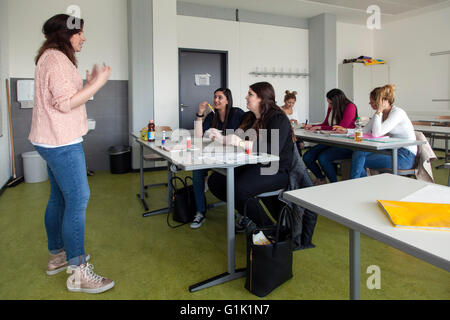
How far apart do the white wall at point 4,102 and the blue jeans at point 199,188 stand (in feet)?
8.78

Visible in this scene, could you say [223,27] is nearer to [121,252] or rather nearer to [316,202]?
[121,252]

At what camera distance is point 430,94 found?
7.02 meters

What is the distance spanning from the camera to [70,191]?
1776mm

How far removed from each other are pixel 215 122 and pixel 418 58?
6016 mm

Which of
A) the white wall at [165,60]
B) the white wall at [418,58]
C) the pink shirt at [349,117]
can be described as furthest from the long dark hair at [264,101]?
the white wall at [418,58]

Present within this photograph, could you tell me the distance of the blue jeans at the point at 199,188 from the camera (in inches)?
115

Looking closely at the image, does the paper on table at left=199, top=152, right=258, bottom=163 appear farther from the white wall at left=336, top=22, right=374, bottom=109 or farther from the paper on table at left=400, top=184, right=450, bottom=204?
the white wall at left=336, top=22, right=374, bottom=109

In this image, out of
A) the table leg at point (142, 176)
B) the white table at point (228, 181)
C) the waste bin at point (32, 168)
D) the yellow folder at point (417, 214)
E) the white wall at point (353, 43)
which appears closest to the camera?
the yellow folder at point (417, 214)

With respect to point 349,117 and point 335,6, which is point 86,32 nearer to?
point 349,117

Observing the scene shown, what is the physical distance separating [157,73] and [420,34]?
5.61 metres

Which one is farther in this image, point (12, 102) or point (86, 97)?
point (12, 102)

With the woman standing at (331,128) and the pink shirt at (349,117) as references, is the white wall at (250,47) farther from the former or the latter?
the pink shirt at (349,117)
